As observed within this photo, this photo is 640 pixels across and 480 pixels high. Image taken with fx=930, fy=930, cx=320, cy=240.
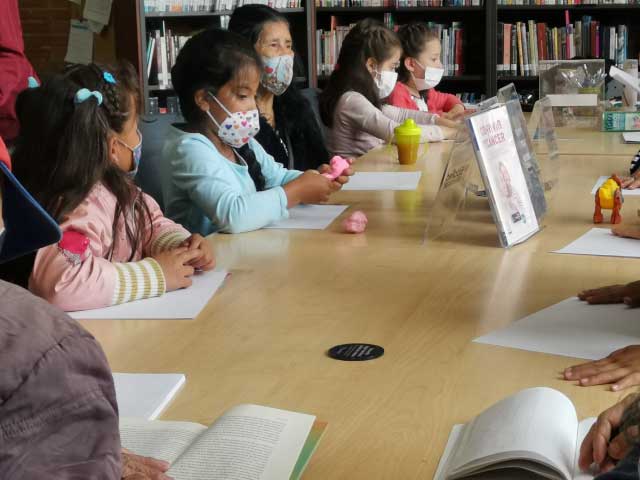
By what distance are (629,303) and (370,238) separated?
64 cm

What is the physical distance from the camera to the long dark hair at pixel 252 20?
326 centimetres

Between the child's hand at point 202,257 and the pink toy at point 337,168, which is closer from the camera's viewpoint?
the child's hand at point 202,257

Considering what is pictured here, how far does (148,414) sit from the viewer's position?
3.53 ft

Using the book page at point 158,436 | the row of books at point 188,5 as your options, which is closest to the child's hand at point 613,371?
the book page at point 158,436

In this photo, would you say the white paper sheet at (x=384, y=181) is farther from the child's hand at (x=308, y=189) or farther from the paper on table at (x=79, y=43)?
the paper on table at (x=79, y=43)

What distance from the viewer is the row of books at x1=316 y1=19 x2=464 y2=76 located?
215 inches

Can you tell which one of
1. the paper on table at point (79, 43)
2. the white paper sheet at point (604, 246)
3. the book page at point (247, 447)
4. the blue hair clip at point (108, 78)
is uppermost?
the paper on table at point (79, 43)

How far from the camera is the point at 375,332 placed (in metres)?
1.33

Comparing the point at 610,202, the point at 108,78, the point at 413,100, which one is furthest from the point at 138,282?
the point at 413,100

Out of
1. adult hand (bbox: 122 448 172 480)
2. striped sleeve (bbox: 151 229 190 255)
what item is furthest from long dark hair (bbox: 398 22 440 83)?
adult hand (bbox: 122 448 172 480)

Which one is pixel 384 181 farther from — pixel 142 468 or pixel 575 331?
pixel 142 468

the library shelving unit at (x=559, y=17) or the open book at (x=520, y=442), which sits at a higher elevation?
the library shelving unit at (x=559, y=17)

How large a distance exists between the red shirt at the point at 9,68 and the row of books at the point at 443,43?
295cm

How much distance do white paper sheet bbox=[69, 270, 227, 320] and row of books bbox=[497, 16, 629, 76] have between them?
415 centimetres
